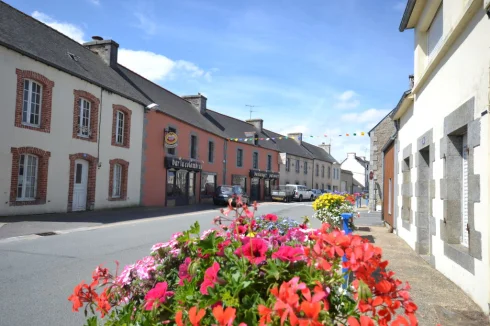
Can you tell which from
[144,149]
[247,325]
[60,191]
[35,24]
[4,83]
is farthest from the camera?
[144,149]

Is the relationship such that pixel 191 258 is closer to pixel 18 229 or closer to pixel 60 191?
pixel 18 229

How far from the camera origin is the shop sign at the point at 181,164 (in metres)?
22.8

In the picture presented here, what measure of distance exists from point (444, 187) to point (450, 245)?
837mm

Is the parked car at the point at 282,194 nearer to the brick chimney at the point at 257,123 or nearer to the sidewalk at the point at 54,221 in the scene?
the brick chimney at the point at 257,123

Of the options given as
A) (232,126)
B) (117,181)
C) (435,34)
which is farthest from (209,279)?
(232,126)

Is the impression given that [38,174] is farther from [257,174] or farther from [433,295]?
[257,174]

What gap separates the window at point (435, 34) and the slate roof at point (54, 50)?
12767 mm

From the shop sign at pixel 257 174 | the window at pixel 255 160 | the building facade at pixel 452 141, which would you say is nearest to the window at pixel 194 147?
the shop sign at pixel 257 174

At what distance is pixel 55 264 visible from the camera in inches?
267

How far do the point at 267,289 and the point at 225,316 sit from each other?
30 centimetres

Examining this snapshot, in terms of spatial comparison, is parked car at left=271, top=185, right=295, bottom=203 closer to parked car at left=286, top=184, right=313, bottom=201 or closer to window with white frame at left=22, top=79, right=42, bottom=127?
parked car at left=286, top=184, right=313, bottom=201

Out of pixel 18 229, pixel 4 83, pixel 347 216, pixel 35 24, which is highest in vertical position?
pixel 35 24

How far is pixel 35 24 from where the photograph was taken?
53.7 ft

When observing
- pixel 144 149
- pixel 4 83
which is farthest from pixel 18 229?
pixel 144 149
